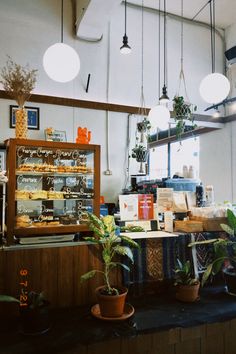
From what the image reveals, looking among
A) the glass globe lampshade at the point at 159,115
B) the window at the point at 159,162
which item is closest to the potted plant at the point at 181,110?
the glass globe lampshade at the point at 159,115

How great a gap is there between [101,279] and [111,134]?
3049 mm

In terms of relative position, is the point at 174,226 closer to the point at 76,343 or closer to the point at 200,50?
the point at 76,343

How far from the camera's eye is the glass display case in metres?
2.64

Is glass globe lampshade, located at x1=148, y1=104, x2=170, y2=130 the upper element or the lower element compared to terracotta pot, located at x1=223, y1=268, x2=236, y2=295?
upper

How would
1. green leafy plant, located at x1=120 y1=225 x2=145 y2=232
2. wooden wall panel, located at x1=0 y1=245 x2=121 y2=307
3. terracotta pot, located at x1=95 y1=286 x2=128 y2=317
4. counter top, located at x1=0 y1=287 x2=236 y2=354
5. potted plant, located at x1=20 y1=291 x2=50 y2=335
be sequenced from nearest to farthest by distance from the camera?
counter top, located at x1=0 y1=287 x2=236 y2=354
potted plant, located at x1=20 y1=291 x2=50 y2=335
terracotta pot, located at x1=95 y1=286 x2=128 y2=317
wooden wall panel, located at x1=0 y1=245 x2=121 y2=307
green leafy plant, located at x1=120 y1=225 x2=145 y2=232

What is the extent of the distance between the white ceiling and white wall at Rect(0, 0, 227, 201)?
0.66 ft

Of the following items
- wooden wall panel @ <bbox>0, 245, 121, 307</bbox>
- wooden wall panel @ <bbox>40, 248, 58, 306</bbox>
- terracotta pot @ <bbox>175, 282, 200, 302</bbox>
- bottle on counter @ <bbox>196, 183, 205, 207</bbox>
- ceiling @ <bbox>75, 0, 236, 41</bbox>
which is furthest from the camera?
ceiling @ <bbox>75, 0, 236, 41</bbox>

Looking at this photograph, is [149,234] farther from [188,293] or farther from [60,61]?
[60,61]

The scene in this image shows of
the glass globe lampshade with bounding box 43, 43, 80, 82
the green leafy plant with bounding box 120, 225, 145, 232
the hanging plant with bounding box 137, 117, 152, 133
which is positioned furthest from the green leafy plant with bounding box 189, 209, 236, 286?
the glass globe lampshade with bounding box 43, 43, 80, 82

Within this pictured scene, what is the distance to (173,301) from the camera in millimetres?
2750

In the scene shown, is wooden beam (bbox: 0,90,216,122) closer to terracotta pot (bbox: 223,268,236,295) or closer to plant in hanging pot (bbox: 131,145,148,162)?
plant in hanging pot (bbox: 131,145,148,162)

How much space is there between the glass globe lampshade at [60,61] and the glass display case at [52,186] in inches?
26.6

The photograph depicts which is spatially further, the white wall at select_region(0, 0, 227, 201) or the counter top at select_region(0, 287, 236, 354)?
the white wall at select_region(0, 0, 227, 201)

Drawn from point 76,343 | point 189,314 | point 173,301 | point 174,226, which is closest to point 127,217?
point 174,226
